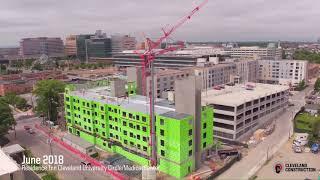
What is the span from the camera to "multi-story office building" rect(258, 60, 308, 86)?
385 feet

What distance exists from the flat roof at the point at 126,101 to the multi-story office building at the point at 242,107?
37.1ft

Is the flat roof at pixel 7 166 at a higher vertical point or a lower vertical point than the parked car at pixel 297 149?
higher

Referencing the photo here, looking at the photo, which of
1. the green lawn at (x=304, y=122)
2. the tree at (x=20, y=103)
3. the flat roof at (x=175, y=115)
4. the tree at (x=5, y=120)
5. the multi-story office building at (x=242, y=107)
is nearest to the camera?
the flat roof at (x=175, y=115)

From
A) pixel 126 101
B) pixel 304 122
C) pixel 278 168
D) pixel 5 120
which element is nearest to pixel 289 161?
pixel 278 168

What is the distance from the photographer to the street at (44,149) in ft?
146

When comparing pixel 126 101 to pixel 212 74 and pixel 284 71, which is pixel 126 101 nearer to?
pixel 212 74

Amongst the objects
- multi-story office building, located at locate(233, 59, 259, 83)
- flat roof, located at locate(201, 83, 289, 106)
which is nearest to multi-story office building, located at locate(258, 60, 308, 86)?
multi-story office building, located at locate(233, 59, 259, 83)

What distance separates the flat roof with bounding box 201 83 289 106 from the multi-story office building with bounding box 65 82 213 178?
472 inches

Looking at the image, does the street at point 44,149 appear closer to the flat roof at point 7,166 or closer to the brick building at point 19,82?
the flat roof at point 7,166

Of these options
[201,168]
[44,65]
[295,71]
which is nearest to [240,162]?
[201,168]

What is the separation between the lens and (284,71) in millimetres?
121812

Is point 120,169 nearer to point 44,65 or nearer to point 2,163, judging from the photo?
point 2,163

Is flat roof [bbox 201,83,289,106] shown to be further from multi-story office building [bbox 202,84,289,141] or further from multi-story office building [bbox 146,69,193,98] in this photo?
multi-story office building [bbox 146,69,193,98]

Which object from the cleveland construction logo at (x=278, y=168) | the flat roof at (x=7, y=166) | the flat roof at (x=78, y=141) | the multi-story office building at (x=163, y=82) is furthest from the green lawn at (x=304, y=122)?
the flat roof at (x=7, y=166)
